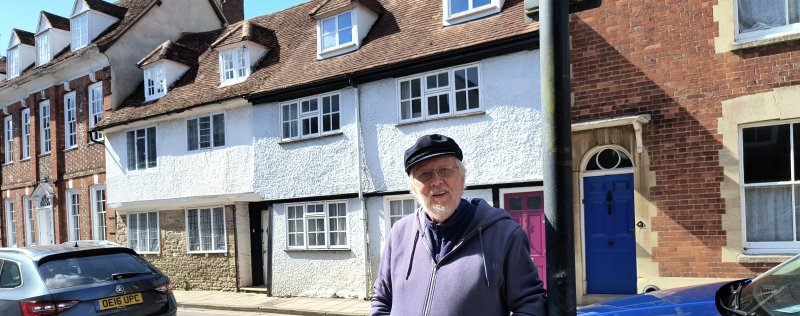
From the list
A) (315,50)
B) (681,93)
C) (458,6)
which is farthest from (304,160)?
(681,93)

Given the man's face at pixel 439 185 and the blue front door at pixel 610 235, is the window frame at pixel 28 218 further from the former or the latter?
the man's face at pixel 439 185

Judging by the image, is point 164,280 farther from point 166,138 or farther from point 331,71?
point 166,138

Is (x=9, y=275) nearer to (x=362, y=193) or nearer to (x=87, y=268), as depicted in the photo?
(x=87, y=268)

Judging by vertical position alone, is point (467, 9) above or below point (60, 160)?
above

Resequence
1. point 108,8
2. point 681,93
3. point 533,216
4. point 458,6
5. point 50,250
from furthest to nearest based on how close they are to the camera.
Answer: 1. point 108,8
2. point 458,6
3. point 533,216
4. point 681,93
5. point 50,250

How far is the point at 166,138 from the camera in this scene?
16.1 meters

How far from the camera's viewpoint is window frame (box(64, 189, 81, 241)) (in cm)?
1980

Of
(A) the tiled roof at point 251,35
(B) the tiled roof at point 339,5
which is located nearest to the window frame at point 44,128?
(A) the tiled roof at point 251,35

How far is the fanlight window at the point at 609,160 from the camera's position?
9102 mm

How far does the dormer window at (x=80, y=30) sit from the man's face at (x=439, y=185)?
20271 mm

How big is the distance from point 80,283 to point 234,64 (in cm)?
1024

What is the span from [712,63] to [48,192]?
20.8 m

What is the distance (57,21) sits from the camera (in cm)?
2117

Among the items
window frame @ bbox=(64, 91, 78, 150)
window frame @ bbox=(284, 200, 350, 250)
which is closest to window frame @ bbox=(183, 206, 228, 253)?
window frame @ bbox=(284, 200, 350, 250)
